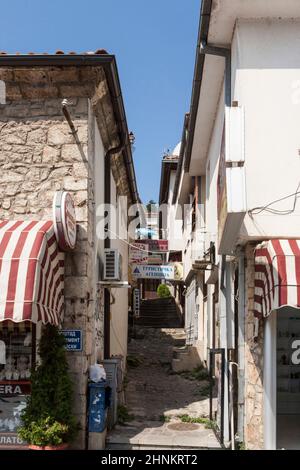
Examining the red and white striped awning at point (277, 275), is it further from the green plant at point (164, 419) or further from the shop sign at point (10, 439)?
the shop sign at point (10, 439)

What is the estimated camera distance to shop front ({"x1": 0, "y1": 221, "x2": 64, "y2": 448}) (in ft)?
24.4

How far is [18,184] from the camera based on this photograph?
31.4ft

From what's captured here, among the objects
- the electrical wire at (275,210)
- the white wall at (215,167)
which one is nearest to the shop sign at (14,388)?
the electrical wire at (275,210)

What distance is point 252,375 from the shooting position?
880 centimetres

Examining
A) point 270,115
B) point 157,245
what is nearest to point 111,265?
point 270,115

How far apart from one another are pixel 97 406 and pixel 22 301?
8.73 ft

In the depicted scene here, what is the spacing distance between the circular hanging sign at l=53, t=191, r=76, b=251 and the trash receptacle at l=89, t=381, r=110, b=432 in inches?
93.5

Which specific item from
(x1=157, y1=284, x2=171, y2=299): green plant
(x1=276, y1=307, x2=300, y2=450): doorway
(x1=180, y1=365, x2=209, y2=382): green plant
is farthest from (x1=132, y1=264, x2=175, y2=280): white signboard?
(x1=157, y1=284, x2=171, y2=299): green plant

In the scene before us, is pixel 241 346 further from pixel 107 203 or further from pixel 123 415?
pixel 107 203

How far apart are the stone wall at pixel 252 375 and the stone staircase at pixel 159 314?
1885 cm

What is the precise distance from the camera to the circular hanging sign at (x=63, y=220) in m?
8.27

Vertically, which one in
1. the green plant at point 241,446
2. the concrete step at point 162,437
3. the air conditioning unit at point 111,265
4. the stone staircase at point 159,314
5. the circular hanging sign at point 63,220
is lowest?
the concrete step at point 162,437

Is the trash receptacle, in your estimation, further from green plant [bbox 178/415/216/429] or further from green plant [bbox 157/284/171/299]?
green plant [bbox 157/284/171/299]

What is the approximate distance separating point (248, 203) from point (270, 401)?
3064mm
